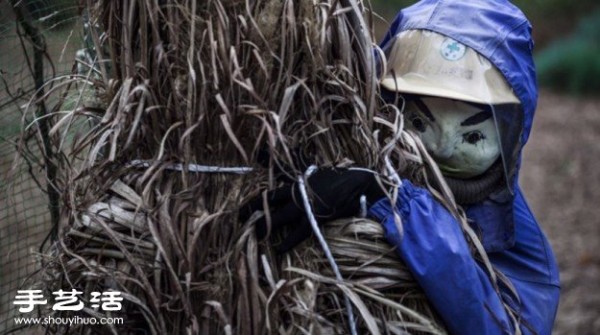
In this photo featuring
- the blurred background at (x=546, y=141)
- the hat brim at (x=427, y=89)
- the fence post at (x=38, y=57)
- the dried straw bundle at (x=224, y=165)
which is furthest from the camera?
the blurred background at (x=546, y=141)

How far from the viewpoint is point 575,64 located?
44.9 feet

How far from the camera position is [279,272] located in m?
2.41

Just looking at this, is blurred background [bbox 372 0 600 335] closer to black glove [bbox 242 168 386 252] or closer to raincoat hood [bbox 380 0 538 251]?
raincoat hood [bbox 380 0 538 251]

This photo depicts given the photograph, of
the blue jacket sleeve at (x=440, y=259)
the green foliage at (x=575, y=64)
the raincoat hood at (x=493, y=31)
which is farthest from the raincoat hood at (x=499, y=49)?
the green foliage at (x=575, y=64)

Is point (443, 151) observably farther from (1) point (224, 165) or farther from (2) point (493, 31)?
(1) point (224, 165)

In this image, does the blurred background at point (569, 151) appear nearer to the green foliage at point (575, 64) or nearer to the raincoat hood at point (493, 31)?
the green foliage at point (575, 64)

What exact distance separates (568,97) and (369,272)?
1152cm

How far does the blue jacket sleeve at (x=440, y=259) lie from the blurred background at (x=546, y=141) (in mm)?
763

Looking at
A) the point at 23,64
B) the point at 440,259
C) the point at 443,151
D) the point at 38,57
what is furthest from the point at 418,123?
the point at 23,64

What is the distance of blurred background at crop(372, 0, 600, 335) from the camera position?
6805 mm

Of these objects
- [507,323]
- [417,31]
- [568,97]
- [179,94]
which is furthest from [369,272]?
[568,97]

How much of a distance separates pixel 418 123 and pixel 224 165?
2.50 ft

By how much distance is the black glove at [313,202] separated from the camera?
7.81ft

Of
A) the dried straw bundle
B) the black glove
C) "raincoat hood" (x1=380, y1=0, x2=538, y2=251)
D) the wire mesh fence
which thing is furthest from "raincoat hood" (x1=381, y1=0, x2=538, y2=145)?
the wire mesh fence
